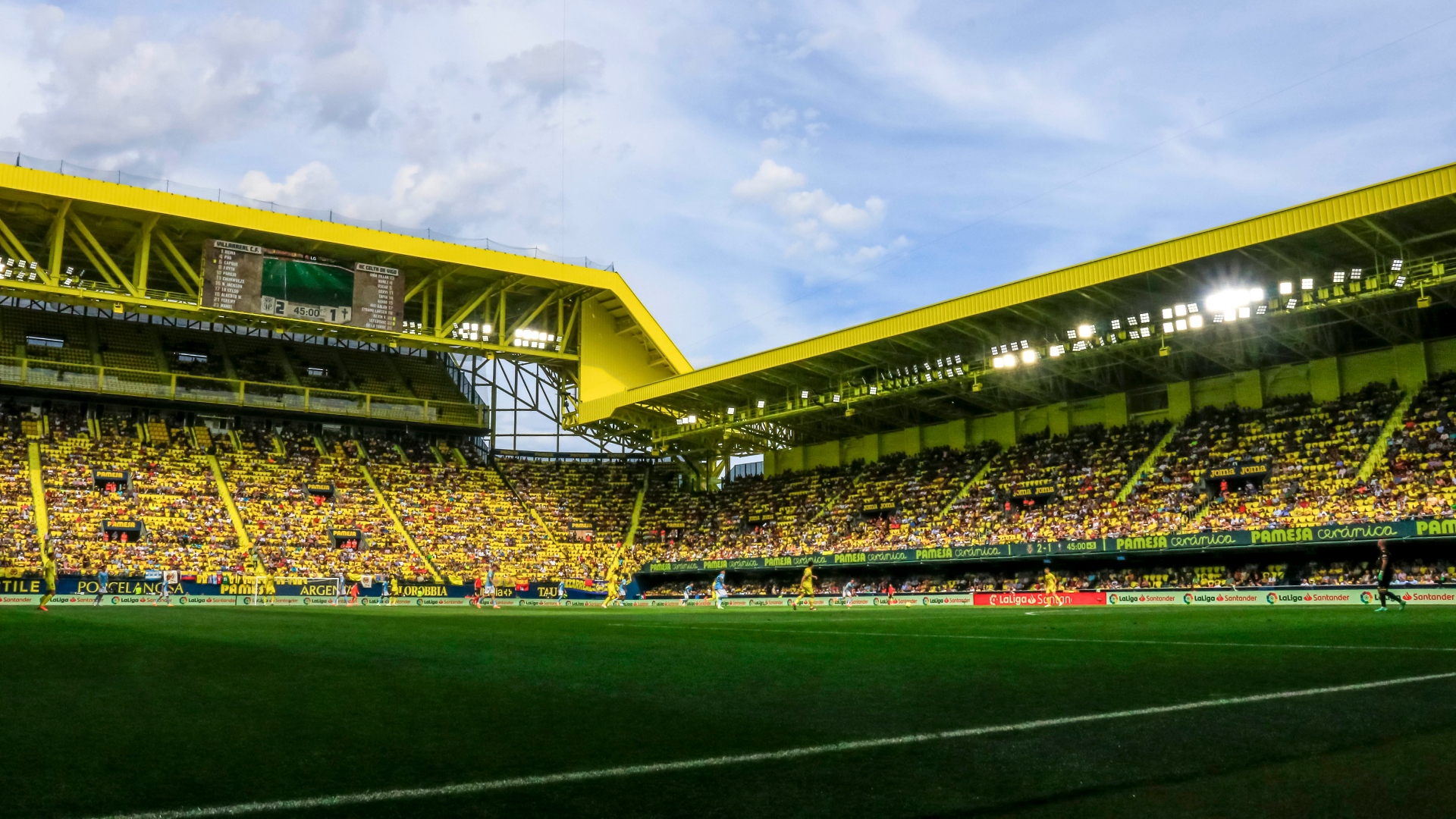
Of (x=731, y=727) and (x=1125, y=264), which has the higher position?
(x=1125, y=264)

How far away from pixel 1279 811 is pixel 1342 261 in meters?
37.7

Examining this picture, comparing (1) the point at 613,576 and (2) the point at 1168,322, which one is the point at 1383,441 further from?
(1) the point at 613,576

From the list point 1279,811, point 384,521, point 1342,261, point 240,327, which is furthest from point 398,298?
point 1279,811

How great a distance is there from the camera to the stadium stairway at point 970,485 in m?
49.9

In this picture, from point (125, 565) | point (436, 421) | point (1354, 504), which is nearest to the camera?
point (1354, 504)

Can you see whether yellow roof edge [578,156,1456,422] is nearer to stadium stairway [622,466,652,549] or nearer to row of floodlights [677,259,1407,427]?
row of floodlights [677,259,1407,427]

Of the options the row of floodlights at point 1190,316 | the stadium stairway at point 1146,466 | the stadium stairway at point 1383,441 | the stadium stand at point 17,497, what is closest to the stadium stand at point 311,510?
the stadium stand at point 17,497

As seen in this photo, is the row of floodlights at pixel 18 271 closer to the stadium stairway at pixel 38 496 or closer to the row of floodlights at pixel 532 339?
the stadium stairway at pixel 38 496

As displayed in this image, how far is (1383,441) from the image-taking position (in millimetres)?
37094

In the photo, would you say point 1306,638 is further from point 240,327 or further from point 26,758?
point 240,327

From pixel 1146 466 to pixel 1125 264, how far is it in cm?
1053

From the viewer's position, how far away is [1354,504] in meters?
34.2

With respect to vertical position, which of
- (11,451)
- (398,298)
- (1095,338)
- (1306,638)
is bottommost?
(1306,638)

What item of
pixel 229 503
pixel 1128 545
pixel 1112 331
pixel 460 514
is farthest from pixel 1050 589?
pixel 229 503
